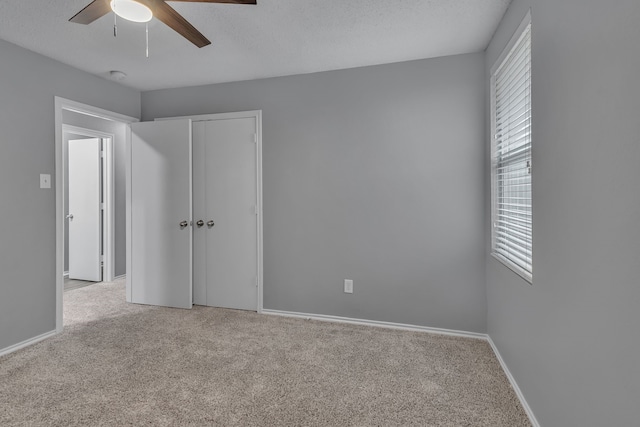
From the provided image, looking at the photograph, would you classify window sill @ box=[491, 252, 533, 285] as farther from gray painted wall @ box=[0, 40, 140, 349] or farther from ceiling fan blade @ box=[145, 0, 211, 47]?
gray painted wall @ box=[0, 40, 140, 349]

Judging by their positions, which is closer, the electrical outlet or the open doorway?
the electrical outlet

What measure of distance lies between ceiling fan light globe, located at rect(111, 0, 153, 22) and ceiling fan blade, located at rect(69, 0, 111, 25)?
6 cm

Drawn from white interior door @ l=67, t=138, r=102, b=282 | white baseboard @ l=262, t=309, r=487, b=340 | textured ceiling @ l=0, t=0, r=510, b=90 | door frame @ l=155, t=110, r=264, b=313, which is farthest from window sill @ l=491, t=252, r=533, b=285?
white interior door @ l=67, t=138, r=102, b=282

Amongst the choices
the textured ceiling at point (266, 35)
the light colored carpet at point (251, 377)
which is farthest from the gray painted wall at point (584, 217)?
the textured ceiling at point (266, 35)

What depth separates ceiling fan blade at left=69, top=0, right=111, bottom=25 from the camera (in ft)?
5.67

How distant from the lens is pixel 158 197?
372 cm

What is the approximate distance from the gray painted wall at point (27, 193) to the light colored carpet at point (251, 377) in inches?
12.9

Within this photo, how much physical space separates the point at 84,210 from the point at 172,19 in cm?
415

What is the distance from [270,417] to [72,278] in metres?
4.66

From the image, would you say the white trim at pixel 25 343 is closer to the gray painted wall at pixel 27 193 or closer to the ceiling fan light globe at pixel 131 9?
the gray painted wall at pixel 27 193

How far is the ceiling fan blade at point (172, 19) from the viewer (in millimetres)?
1697

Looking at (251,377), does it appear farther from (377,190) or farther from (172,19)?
(172,19)

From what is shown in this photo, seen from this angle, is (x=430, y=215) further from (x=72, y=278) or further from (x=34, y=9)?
(x=72, y=278)

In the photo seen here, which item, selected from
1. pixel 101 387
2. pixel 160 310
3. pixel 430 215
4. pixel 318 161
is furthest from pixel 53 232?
pixel 430 215
